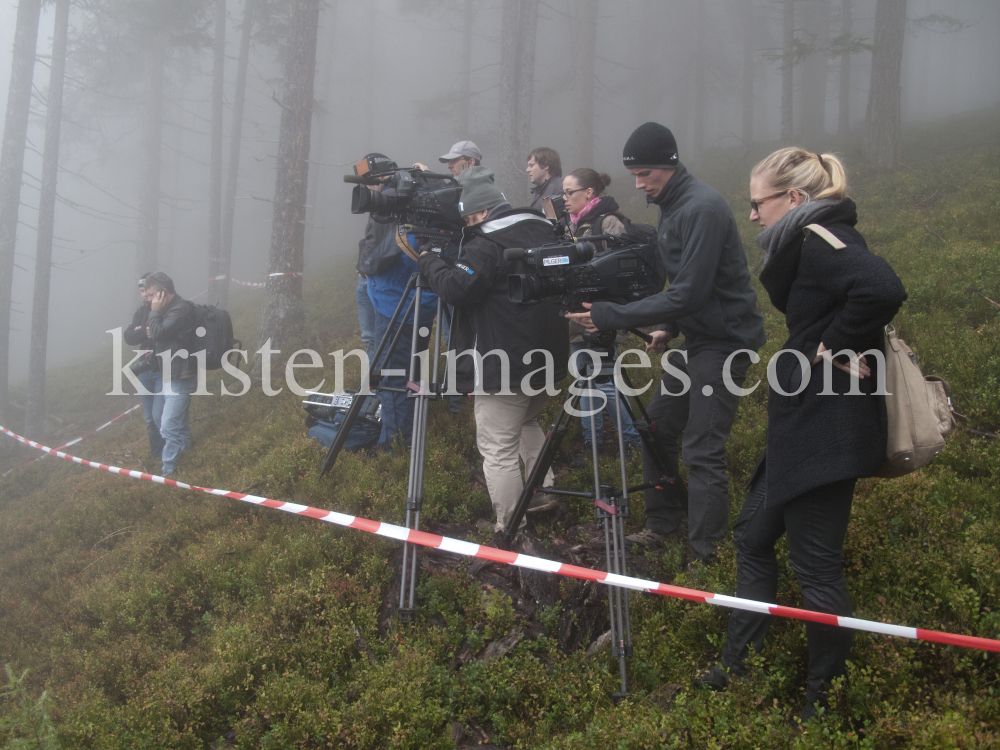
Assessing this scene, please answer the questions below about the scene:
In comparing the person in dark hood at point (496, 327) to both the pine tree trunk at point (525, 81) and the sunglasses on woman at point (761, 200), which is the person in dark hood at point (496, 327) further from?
the pine tree trunk at point (525, 81)

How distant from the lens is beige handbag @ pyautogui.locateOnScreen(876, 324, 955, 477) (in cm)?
232

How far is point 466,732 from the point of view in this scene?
3.16 metres

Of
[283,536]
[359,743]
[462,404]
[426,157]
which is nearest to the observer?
[359,743]

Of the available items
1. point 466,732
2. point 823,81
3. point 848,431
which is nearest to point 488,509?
point 466,732

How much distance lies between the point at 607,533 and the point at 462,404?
10.8 ft

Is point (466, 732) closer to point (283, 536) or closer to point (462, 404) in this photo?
point (283, 536)

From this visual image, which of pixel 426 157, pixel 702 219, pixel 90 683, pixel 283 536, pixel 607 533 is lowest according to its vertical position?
pixel 90 683

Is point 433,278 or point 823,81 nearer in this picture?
point 433,278

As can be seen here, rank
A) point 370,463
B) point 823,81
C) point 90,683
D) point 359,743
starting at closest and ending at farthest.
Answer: point 359,743 < point 90,683 < point 370,463 < point 823,81

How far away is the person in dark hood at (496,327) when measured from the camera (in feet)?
12.8

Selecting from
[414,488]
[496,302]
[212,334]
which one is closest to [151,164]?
[212,334]

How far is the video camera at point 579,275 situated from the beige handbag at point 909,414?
56.7 inches

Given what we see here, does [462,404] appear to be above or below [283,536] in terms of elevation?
above

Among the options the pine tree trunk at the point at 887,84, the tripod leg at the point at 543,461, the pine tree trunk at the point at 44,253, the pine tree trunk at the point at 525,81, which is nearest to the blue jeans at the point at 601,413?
the tripod leg at the point at 543,461
